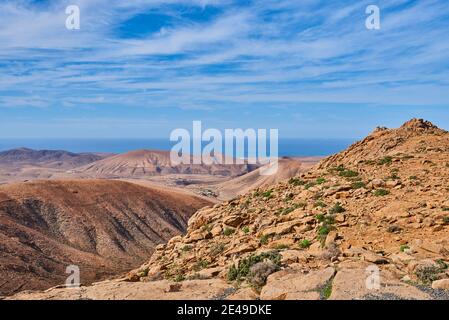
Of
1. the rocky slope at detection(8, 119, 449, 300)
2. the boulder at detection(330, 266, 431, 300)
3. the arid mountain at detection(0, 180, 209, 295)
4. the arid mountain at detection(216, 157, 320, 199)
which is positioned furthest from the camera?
the arid mountain at detection(216, 157, 320, 199)

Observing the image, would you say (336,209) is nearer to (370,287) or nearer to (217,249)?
(217,249)

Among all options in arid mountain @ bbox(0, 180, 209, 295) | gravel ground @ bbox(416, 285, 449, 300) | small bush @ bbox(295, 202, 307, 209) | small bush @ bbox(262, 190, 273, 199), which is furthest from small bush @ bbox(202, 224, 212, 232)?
arid mountain @ bbox(0, 180, 209, 295)

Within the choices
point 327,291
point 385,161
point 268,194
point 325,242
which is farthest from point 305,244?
point 385,161

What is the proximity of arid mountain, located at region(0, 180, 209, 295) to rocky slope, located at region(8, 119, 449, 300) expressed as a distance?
25.5m

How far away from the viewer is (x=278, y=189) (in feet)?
65.2

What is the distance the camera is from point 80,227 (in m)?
56.8

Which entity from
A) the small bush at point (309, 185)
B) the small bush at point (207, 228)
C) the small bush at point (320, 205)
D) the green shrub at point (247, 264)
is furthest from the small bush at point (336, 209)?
the small bush at point (207, 228)

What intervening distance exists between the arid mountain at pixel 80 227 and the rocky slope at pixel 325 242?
25494 mm

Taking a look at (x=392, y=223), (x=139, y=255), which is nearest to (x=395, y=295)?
(x=392, y=223)

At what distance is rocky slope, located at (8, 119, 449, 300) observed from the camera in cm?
1041

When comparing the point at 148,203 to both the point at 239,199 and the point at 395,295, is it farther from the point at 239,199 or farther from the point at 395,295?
the point at 395,295

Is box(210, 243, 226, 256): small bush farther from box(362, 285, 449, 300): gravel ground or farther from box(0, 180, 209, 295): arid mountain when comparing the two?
box(0, 180, 209, 295): arid mountain

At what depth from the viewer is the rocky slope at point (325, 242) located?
10414mm

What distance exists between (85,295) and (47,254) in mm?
38464
